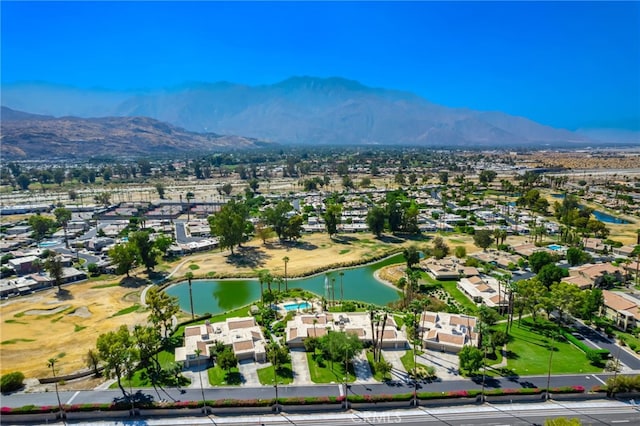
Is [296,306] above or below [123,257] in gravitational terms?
below

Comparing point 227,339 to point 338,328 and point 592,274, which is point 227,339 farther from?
point 592,274

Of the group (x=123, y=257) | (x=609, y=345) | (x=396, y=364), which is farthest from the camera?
(x=123, y=257)

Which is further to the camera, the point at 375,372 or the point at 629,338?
the point at 629,338

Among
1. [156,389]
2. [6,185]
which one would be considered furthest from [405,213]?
[6,185]

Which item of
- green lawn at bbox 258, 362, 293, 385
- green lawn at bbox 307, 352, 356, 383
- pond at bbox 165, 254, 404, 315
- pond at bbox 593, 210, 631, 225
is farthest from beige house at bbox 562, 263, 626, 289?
pond at bbox 593, 210, 631, 225

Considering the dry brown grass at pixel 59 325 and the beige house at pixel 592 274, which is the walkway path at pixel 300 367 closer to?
the dry brown grass at pixel 59 325

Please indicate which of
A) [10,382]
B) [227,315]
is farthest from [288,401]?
[10,382]

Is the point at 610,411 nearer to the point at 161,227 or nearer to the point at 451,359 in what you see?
the point at 451,359
